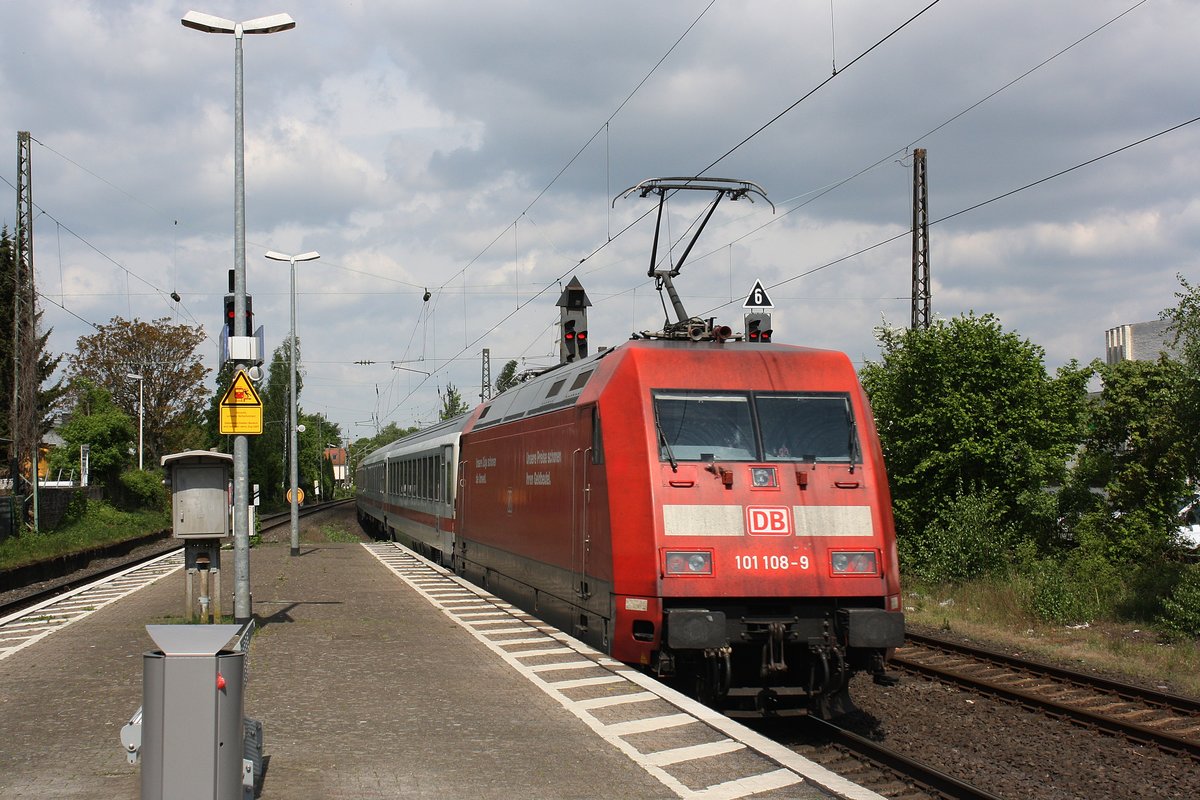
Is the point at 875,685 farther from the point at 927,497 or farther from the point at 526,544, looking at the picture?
the point at 927,497

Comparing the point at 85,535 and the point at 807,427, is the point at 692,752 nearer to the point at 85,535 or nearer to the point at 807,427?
the point at 807,427

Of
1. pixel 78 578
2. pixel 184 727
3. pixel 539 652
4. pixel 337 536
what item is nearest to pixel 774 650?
pixel 539 652

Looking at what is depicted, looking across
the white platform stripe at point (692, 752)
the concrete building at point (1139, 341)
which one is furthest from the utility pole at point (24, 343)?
the concrete building at point (1139, 341)

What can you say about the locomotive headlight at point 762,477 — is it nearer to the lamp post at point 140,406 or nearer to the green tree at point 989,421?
the green tree at point 989,421

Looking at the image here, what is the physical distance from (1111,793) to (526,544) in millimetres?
7976

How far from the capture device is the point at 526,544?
48.8ft

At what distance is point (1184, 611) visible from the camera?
14828mm

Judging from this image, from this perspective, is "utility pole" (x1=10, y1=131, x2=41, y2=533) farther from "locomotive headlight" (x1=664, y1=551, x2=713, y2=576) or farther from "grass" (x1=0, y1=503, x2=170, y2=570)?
"locomotive headlight" (x1=664, y1=551, x2=713, y2=576)

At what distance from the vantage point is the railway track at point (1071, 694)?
32.6 feet

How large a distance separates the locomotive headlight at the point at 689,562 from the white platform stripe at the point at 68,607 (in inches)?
289

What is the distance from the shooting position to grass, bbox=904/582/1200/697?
13.3 m

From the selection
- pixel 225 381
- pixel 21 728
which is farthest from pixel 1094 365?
pixel 225 381

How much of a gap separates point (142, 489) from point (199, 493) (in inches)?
1470

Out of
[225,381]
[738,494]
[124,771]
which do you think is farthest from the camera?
[225,381]
